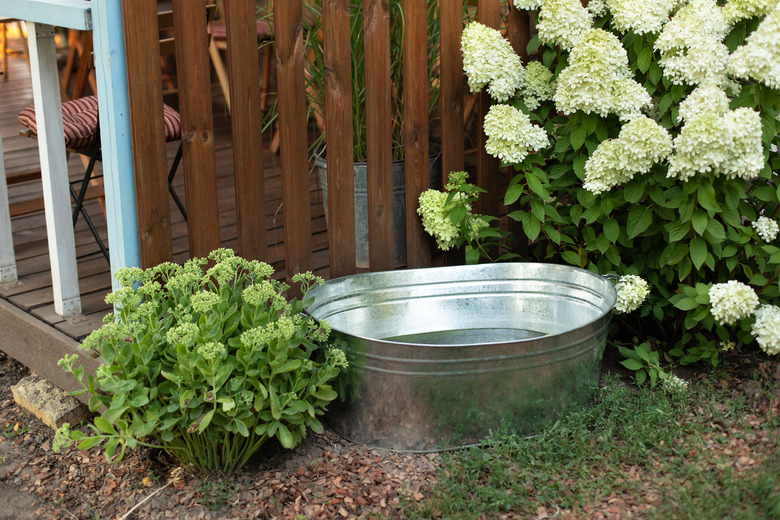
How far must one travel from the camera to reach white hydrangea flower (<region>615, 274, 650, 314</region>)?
2744 mm

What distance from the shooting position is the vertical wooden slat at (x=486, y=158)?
3.03 m

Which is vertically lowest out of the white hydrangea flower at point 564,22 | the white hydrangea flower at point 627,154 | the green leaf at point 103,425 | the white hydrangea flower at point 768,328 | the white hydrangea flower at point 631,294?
the green leaf at point 103,425

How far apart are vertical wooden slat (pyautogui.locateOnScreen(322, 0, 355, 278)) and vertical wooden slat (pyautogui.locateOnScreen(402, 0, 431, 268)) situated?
0.25m

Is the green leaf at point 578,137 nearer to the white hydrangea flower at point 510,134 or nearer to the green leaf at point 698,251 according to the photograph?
the white hydrangea flower at point 510,134

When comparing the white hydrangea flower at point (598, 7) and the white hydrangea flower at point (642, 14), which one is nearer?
the white hydrangea flower at point (642, 14)

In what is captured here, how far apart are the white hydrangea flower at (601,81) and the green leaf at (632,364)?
2.69 feet

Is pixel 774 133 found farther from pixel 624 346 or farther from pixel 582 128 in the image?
pixel 624 346

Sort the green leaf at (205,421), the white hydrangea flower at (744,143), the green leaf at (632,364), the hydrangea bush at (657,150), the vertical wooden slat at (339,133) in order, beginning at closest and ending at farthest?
the green leaf at (205,421)
the white hydrangea flower at (744,143)
the hydrangea bush at (657,150)
the vertical wooden slat at (339,133)
the green leaf at (632,364)

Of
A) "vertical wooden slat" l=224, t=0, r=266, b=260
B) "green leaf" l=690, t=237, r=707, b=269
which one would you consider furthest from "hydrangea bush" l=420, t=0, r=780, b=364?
"vertical wooden slat" l=224, t=0, r=266, b=260

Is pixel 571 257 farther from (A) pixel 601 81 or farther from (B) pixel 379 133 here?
(B) pixel 379 133

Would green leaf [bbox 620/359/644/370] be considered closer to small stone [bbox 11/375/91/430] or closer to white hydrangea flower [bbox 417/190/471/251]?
white hydrangea flower [bbox 417/190/471/251]

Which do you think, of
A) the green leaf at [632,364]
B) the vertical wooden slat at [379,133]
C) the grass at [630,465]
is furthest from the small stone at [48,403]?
the green leaf at [632,364]

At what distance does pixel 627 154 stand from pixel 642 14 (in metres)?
0.48

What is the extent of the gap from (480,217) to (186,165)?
1086mm
